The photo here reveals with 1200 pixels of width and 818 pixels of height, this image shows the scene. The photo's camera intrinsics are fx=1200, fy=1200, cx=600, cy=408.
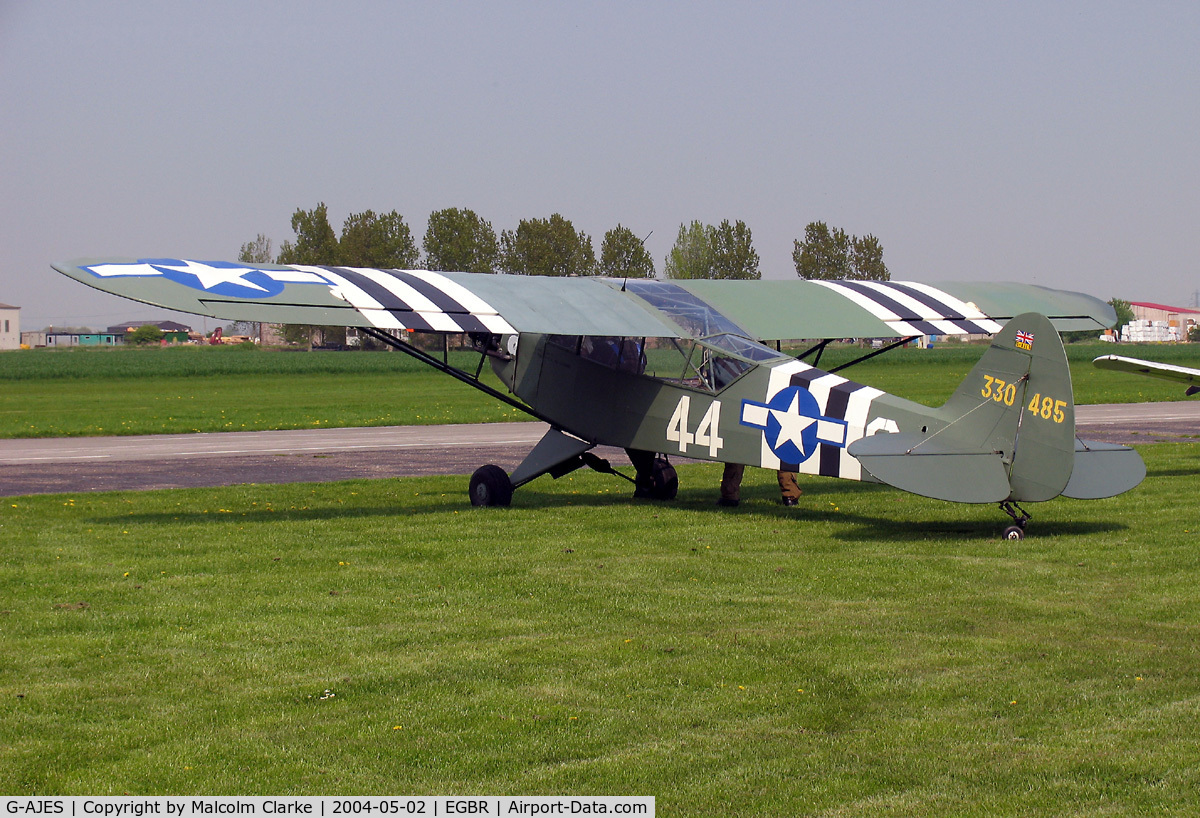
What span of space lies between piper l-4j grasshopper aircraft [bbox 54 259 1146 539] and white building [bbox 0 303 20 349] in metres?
152

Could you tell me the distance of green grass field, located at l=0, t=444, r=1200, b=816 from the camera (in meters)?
4.95

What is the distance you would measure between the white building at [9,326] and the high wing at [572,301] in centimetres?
15217

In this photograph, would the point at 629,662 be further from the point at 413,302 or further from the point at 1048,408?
the point at 413,302

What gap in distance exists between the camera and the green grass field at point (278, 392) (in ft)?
91.1

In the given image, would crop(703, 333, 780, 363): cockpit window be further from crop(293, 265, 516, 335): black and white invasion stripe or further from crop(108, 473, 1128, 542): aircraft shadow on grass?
crop(293, 265, 516, 335): black and white invasion stripe

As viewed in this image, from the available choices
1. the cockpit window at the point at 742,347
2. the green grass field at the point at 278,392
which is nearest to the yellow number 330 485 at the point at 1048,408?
the cockpit window at the point at 742,347

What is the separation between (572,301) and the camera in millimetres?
13414

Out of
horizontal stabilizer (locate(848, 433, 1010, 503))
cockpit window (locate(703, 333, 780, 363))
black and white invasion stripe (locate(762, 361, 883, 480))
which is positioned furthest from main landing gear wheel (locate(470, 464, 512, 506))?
horizontal stabilizer (locate(848, 433, 1010, 503))

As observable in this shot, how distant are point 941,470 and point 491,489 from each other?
571 centimetres

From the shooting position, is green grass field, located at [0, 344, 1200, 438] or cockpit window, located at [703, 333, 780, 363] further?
green grass field, located at [0, 344, 1200, 438]

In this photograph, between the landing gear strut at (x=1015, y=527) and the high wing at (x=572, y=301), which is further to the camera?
the high wing at (x=572, y=301)

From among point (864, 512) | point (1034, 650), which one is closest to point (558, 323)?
point (864, 512)

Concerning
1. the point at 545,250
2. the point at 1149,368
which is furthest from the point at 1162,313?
the point at 1149,368

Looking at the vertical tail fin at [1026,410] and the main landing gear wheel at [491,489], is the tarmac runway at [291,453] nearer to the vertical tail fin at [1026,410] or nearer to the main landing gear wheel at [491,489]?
the main landing gear wheel at [491,489]
